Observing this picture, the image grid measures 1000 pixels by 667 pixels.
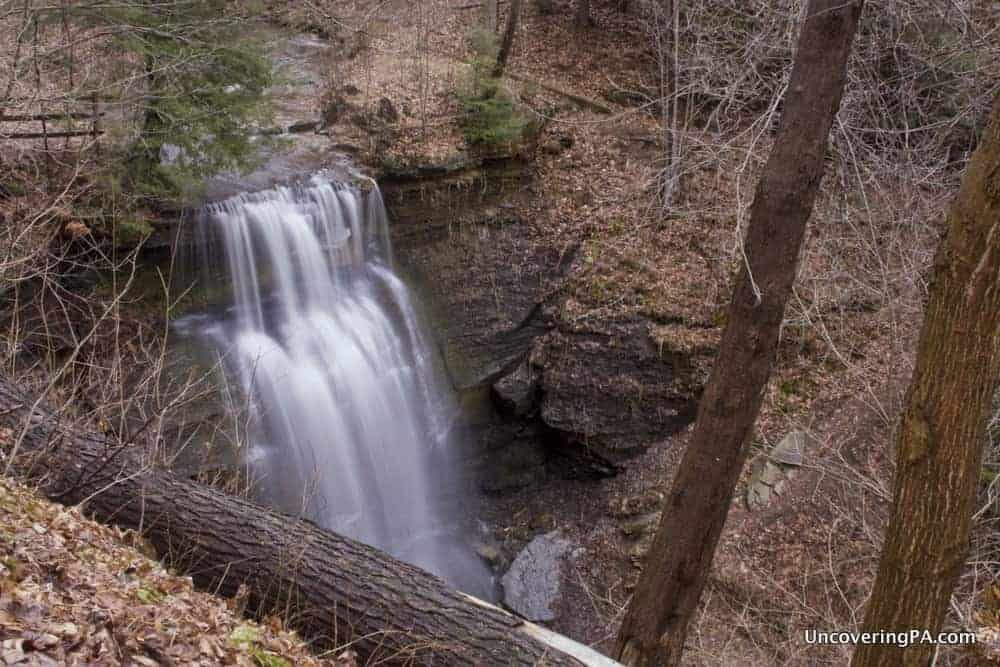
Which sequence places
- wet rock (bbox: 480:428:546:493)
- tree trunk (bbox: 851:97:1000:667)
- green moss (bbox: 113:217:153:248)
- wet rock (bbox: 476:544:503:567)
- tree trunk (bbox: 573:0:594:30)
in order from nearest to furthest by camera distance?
tree trunk (bbox: 851:97:1000:667) → green moss (bbox: 113:217:153:248) → wet rock (bbox: 476:544:503:567) → wet rock (bbox: 480:428:546:493) → tree trunk (bbox: 573:0:594:30)

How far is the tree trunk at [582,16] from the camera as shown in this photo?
52.5 feet

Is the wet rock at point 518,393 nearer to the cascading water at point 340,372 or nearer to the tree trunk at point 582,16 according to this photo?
the cascading water at point 340,372

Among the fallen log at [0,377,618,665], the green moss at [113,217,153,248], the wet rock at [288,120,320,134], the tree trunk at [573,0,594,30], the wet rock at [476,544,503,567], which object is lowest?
the wet rock at [476,544,503,567]

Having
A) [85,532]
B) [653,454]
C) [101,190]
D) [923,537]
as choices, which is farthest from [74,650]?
[653,454]

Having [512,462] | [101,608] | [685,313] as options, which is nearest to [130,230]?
[512,462]

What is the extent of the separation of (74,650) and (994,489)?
7.91 m

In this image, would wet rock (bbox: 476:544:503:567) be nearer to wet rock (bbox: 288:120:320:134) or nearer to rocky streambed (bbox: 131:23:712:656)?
rocky streambed (bbox: 131:23:712:656)

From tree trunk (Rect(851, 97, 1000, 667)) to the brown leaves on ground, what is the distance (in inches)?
108

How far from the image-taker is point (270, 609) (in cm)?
407

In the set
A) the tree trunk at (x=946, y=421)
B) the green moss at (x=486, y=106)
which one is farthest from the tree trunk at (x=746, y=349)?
the green moss at (x=486, y=106)

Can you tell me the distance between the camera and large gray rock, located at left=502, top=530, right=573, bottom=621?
9.17m

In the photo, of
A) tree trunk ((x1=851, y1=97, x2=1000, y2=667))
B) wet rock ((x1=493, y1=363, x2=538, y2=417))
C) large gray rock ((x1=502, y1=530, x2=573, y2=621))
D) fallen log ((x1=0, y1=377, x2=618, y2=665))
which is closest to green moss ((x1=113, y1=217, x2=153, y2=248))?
fallen log ((x1=0, y1=377, x2=618, y2=665))

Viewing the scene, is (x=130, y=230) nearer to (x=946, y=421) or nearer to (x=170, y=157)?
(x=170, y=157)

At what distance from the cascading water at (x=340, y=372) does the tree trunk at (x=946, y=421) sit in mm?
7103
